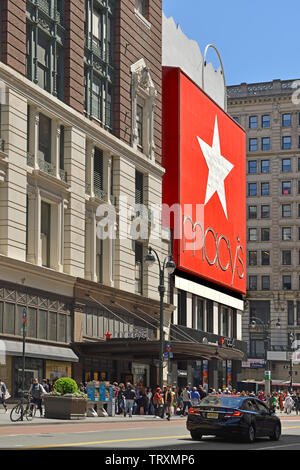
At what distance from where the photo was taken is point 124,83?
64562 mm

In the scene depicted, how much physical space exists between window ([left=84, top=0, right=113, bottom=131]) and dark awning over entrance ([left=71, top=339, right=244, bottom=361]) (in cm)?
1456

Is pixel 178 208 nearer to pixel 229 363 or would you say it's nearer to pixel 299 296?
pixel 229 363

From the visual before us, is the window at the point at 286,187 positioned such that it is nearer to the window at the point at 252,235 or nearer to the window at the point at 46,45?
the window at the point at 252,235

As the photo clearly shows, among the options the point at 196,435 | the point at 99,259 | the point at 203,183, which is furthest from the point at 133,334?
the point at 196,435

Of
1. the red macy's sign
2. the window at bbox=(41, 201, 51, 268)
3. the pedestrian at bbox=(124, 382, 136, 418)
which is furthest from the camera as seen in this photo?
the red macy's sign

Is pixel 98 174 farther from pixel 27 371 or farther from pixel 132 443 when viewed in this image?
pixel 132 443

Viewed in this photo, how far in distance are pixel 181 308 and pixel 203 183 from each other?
Result: 34.8ft

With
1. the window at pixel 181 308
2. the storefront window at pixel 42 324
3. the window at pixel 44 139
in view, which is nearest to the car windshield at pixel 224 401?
the storefront window at pixel 42 324

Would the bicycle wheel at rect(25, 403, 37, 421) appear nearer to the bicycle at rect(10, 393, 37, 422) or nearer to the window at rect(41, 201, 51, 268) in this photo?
the bicycle at rect(10, 393, 37, 422)

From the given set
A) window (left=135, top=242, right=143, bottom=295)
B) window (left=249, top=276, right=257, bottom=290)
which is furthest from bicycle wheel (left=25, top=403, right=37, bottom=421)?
window (left=249, top=276, right=257, bottom=290)

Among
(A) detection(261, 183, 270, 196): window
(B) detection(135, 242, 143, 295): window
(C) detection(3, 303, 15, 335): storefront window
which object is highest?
(A) detection(261, 183, 270, 196): window

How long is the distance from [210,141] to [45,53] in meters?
29.9

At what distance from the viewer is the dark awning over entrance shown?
55438 millimetres

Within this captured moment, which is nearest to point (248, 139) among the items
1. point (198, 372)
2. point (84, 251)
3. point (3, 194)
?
point (198, 372)
